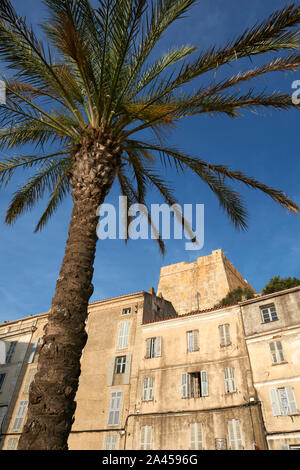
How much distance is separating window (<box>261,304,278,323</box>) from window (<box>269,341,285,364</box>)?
1527mm

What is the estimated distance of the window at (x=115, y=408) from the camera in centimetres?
2189

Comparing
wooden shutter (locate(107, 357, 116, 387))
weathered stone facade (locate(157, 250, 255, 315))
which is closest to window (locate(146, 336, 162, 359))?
wooden shutter (locate(107, 357, 116, 387))

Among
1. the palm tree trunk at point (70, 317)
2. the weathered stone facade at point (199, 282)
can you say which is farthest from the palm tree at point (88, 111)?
the weathered stone facade at point (199, 282)

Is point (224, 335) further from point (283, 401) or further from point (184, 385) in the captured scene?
point (283, 401)

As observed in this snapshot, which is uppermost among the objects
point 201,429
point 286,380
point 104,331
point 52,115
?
point 104,331

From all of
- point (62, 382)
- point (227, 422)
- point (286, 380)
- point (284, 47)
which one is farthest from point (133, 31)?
point (227, 422)

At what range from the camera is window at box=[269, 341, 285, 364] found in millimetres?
18844

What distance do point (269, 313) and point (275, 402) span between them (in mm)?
5120

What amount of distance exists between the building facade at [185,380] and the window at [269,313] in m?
0.06

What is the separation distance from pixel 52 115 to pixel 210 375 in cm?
1796

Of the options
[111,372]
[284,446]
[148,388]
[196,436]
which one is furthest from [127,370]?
[284,446]

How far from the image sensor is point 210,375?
2072cm

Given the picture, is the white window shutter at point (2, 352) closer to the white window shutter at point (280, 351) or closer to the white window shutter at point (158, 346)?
the white window shutter at point (158, 346)

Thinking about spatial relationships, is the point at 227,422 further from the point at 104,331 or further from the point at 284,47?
the point at 284,47
